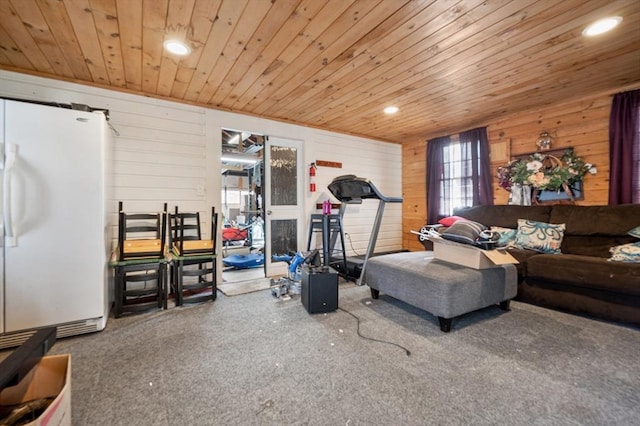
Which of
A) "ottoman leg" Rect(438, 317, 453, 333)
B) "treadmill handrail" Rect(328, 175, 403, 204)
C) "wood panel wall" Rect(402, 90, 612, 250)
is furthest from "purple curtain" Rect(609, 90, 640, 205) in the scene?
"ottoman leg" Rect(438, 317, 453, 333)

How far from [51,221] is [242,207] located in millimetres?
5905

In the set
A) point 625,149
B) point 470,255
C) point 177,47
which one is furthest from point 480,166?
point 177,47

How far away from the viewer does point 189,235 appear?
344 centimetres

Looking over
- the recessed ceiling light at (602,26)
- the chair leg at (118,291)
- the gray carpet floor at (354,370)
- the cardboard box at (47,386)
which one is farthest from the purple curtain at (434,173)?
the cardboard box at (47,386)

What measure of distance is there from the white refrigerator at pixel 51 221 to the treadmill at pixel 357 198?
93.4 inches

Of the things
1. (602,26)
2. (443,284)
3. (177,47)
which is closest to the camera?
(602,26)

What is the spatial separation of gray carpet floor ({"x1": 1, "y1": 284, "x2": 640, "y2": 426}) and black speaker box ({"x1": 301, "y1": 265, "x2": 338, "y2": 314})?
0.35 ft

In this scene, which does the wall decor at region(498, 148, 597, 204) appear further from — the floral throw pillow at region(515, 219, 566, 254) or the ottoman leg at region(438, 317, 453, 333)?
the ottoman leg at region(438, 317, 453, 333)

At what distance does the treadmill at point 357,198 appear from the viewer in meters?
3.14

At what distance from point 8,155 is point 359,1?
2555 millimetres

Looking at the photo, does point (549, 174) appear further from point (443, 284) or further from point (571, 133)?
point (443, 284)

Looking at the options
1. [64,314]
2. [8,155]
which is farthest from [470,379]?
[8,155]

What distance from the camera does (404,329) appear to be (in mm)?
2223

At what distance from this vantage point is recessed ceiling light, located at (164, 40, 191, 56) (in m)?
2.16
